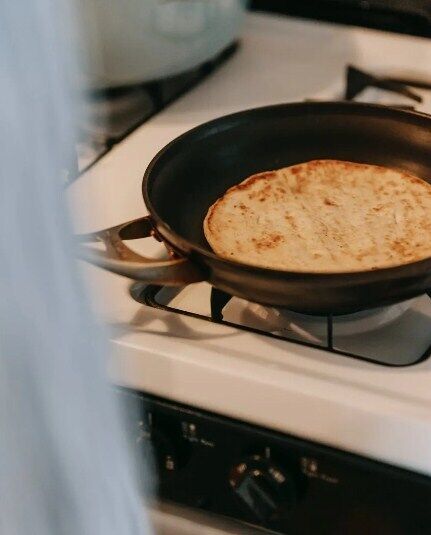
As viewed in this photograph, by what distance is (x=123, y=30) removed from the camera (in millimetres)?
824

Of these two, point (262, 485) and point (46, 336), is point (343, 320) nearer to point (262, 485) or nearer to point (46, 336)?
point (262, 485)

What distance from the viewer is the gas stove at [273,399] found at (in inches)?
20.3

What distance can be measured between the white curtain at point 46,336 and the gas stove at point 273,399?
14 cm

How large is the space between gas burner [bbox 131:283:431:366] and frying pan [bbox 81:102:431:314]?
4cm

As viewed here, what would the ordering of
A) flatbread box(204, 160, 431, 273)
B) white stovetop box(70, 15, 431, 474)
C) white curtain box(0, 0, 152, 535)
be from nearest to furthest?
1. white curtain box(0, 0, 152, 535)
2. white stovetop box(70, 15, 431, 474)
3. flatbread box(204, 160, 431, 273)

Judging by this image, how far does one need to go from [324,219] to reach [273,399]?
0.63 feet

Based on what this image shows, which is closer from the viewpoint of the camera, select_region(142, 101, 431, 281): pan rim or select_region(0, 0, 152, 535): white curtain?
select_region(0, 0, 152, 535): white curtain

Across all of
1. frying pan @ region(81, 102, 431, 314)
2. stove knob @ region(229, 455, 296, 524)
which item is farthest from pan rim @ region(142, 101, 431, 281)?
stove knob @ region(229, 455, 296, 524)

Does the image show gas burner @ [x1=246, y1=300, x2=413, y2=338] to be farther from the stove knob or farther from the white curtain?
the white curtain

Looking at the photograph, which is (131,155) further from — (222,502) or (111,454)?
(111,454)

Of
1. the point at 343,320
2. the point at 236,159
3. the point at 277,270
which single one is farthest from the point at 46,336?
the point at 236,159

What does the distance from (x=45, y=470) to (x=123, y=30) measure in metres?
0.57

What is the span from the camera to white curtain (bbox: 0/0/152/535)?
287 mm

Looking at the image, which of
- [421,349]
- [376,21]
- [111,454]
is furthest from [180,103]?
[111,454]
